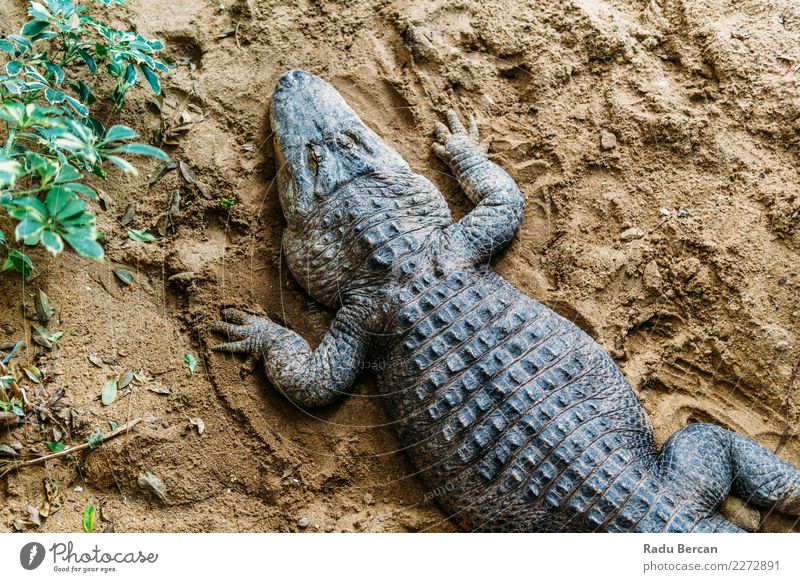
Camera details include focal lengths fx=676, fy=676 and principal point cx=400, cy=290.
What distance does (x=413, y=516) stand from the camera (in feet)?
12.3

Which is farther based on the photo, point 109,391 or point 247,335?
point 247,335

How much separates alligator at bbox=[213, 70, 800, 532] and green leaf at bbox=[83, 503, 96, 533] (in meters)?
1.10

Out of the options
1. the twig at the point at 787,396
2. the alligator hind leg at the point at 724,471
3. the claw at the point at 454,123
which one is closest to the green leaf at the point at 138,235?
the claw at the point at 454,123

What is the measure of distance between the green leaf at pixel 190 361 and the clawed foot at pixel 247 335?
0.42 feet

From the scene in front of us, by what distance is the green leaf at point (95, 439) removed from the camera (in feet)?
11.9

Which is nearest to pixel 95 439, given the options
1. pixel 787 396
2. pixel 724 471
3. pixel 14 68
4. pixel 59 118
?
pixel 59 118

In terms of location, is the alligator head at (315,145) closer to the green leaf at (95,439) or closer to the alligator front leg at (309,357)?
the alligator front leg at (309,357)

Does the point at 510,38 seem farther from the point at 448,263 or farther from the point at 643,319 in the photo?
the point at 643,319

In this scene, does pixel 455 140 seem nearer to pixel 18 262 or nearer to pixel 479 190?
pixel 479 190

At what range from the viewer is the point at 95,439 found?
362 centimetres

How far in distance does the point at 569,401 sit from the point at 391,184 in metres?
1.60

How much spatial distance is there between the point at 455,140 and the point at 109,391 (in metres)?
2.51

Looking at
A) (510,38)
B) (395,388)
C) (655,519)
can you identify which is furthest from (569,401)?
(510,38)

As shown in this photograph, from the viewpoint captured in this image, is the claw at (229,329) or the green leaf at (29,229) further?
the claw at (229,329)
